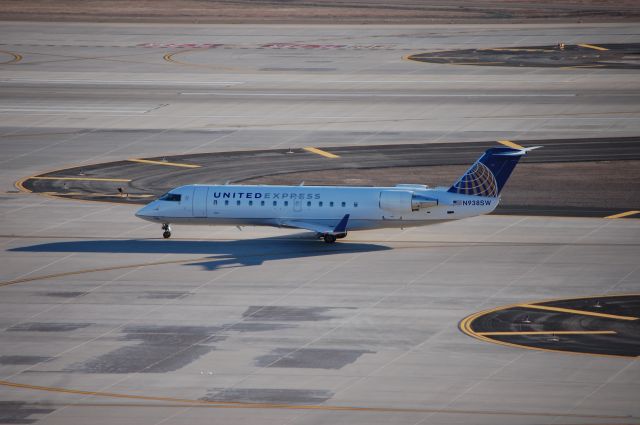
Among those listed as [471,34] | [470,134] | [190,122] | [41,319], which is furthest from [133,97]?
[41,319]

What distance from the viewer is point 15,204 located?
8506 cm

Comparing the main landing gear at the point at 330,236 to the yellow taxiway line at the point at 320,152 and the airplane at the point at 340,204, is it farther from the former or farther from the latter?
the yellow taxiway line at the point at 320,152

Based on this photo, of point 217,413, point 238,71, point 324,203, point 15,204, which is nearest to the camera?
point 217,413

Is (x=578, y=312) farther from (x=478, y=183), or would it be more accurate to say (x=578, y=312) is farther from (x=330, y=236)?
(x=330, y=236)

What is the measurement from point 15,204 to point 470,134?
3929 cm

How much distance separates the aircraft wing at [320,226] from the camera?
71.9 m

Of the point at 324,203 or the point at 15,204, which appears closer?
the point at 324,203

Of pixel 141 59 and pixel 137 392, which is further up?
pixel 141 59

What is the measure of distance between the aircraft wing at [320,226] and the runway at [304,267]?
4.27 ft

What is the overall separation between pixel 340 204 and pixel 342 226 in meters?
1.28

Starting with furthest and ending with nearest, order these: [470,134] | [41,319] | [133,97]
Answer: [133,97], [470,134], [41,319]

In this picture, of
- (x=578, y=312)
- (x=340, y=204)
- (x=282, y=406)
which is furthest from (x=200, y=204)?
(x=282, y=406)

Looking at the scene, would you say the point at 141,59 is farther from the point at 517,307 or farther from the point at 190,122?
the point at 517,307

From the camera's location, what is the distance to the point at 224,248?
73.4 m
